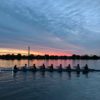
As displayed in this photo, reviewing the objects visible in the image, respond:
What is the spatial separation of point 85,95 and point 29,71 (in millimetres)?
43686

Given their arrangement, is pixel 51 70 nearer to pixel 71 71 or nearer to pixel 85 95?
pixel 71 71

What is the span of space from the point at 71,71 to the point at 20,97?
4372 centimetres

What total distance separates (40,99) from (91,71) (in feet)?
145

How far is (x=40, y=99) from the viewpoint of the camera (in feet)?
105

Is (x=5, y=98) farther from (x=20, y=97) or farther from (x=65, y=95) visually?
(x=65, y=95)

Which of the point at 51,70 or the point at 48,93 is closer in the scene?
the point at 48,93

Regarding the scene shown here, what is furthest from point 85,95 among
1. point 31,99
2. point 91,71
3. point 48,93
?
point 91,71

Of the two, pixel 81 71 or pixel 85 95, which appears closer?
pixel 85 95

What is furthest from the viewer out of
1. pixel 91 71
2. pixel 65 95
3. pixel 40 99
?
pixel 91 71

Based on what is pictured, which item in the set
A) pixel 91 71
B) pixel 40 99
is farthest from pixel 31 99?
pixel 91 71

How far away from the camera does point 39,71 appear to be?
3056 inches

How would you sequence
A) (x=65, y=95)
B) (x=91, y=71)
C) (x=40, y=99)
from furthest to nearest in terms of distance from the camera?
(x=91, y=71)
(x=65, y=95)
(x=40, y=99)

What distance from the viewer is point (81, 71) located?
75.3 metres

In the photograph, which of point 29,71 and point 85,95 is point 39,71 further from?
→ point 85,95
